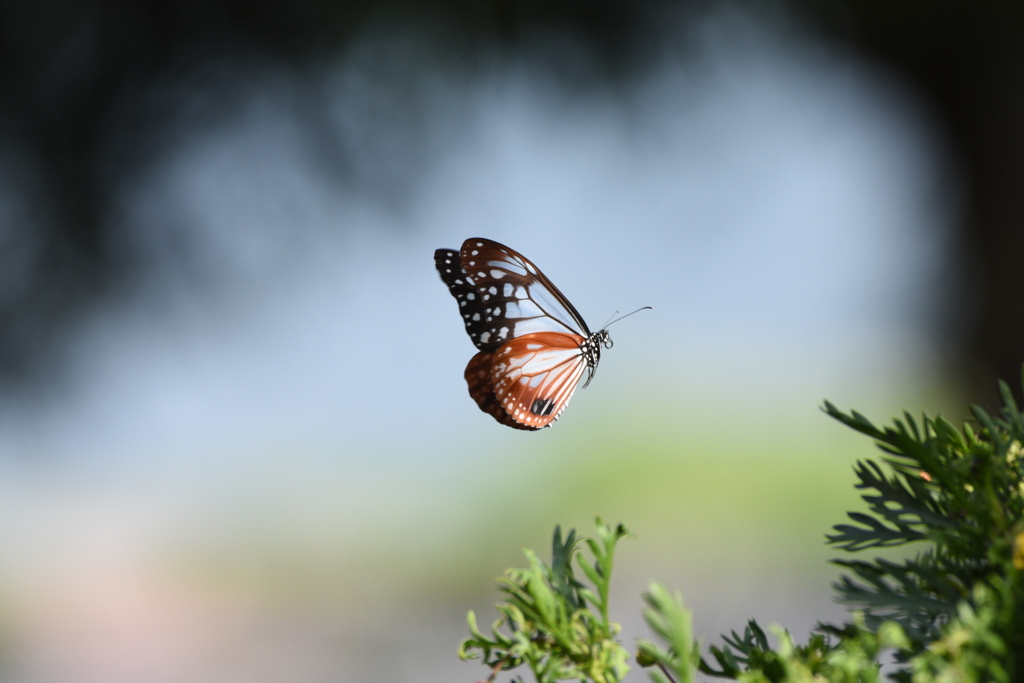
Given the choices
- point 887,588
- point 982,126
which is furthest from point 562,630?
point 982,126

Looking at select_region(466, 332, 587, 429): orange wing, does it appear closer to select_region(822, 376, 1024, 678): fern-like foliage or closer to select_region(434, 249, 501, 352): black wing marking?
select_region(434, 249, 501, 352): black wing marking

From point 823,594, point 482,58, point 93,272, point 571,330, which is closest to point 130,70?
point 93,272

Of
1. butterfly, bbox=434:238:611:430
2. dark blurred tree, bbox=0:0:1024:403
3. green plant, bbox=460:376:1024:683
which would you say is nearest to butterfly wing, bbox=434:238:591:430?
butterfly, bbox=434:238:611:430

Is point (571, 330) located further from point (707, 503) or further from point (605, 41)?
point (707, 503)

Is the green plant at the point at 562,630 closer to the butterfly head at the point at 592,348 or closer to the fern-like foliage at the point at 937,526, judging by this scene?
the fern-like foliage at the point at 937,526

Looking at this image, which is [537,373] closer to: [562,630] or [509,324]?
[509,324]

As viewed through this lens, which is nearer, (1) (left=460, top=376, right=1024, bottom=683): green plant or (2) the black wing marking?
(1) (left=460, top=376, right=1024, bottom=683): green plant

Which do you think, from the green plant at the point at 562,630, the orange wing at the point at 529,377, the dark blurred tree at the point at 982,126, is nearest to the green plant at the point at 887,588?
the green plant at the point at 562,630
